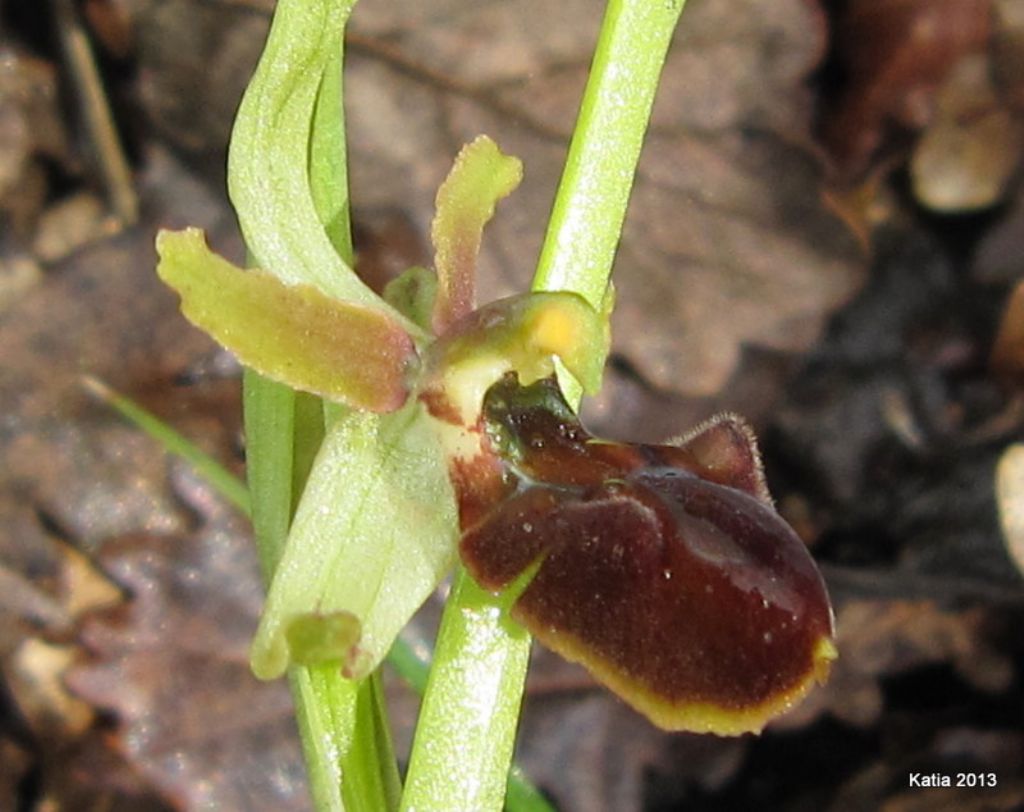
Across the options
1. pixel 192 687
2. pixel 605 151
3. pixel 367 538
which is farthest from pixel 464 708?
pixel 192 687

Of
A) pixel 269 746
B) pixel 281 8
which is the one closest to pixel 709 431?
pixel 281 8

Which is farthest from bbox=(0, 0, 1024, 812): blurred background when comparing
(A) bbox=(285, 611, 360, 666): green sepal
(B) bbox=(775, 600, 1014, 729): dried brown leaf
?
(A) bbox=(285, 611, 360, 666): green sepal

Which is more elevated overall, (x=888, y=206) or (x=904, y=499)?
(x=888, y=206)

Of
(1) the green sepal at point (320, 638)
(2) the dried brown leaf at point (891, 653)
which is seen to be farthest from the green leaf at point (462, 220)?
(2) the dried brown leaf at point (891, 653)

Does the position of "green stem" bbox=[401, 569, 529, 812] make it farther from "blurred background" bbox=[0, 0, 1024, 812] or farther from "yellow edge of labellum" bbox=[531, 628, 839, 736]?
"blurred background" bbox=[0, 0, 1024, 812]

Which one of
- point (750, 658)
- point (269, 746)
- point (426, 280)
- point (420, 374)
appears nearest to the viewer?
point (750, 658)

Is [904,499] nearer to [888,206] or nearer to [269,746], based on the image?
[888,206]

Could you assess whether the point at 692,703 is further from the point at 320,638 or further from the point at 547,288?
the point at 547,288
